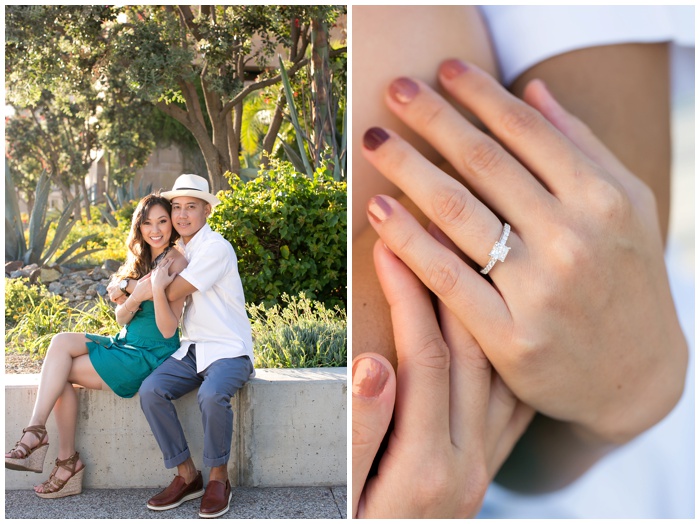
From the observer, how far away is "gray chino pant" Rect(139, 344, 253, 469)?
3.12 meters

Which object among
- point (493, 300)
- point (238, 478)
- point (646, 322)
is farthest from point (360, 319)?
point (238, 478)

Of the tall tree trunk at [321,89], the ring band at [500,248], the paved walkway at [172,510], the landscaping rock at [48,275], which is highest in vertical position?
the tall tree trunk at [321,89]

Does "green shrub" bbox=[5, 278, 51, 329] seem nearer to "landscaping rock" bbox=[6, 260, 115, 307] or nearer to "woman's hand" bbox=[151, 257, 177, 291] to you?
"landscaping rock" bbox=[6, 260, 115, 307]

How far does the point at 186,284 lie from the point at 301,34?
6.49 m

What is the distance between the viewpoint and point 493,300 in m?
2.14

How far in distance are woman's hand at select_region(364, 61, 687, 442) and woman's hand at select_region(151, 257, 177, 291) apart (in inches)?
55.8

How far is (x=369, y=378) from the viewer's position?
2.17 metres

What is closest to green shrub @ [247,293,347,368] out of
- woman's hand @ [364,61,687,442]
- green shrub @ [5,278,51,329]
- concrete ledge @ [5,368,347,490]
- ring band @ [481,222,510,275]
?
concrete ledge @ [5,368,347,490]

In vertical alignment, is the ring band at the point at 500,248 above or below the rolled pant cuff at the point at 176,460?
above

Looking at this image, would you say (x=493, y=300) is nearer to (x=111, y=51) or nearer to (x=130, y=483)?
(x=130, y=483)

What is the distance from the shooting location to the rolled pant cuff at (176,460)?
3.20m

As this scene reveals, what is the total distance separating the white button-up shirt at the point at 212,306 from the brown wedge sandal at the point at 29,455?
0.65 meters

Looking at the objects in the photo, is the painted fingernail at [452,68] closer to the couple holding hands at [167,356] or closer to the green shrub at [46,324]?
the couple holding hands at [167,356]

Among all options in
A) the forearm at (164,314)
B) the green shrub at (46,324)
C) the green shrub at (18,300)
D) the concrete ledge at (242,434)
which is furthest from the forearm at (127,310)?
the green shrub at (18,300)
